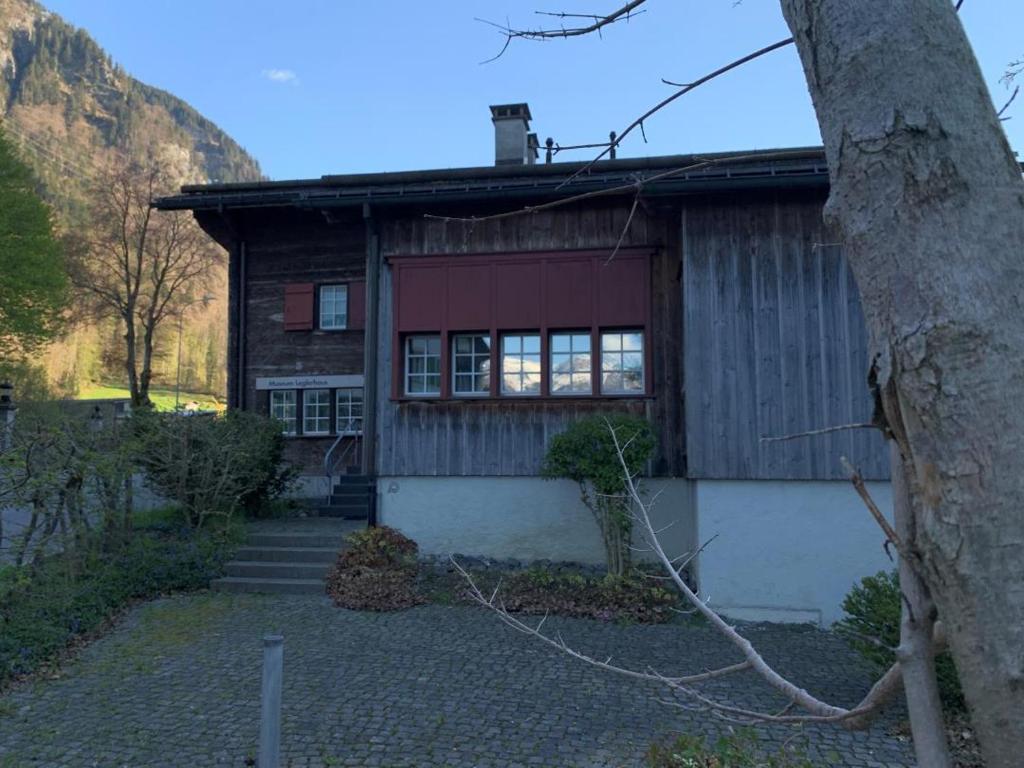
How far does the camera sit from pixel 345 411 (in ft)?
54.3

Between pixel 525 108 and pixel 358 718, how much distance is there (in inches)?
480

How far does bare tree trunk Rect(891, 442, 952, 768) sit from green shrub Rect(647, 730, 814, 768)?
131 inches

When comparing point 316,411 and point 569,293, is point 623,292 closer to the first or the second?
point 569,293

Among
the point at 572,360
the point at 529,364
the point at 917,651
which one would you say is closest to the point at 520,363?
the point at 529,364

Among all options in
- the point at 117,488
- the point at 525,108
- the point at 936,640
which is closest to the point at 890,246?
the point at 936,640

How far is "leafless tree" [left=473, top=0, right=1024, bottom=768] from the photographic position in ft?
3.53

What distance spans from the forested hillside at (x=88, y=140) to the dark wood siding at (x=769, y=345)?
2411cm

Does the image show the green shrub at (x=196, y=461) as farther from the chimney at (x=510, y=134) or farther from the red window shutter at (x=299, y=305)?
the chimney at (x=510, y=134)

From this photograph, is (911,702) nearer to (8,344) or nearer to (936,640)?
(936,640)

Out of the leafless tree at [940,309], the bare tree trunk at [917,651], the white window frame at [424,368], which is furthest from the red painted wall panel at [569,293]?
the bare tree trunk at [917,651]

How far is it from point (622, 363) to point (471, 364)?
2180 millimetres

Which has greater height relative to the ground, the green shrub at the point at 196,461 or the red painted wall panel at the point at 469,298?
the red painted wall panel at the point at 469,298

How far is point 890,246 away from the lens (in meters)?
1.22

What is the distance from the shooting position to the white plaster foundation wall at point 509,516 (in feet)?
34.5
